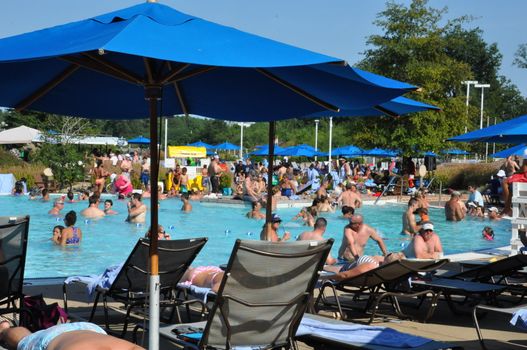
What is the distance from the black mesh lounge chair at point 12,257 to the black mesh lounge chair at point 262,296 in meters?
1.32

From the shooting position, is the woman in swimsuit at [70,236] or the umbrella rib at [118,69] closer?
the umbrella rib at [118,69]

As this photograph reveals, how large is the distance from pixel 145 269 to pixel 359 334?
175cm

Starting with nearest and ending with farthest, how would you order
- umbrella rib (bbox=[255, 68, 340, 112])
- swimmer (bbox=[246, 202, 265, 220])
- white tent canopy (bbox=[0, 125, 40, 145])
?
umbrella rib (bbox=[255, 68, 340, 112])
swimmer (bbox=[246, 202, 265, 220])
white tent canopy (bbox=[0, 125, 40, 145])

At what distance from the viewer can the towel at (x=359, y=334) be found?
15.1 ft

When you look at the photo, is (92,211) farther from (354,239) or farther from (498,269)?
(498,269)

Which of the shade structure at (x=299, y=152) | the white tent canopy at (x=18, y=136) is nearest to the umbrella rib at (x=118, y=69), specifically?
the white tent canopy at (x=18, y=136)

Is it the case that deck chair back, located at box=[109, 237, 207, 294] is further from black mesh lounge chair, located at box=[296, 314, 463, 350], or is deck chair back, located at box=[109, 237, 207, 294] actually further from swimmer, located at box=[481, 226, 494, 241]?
swimmer, located at box=[481, 226, 494, 241]

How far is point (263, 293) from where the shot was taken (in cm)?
429

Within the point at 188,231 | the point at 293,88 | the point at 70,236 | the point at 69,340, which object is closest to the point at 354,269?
the point at 293,88

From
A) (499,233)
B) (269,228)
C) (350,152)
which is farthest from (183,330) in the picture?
(350,152)

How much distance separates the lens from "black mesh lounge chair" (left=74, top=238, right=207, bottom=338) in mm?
5555

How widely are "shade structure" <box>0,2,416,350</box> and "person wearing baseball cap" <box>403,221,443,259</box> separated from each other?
2395mm

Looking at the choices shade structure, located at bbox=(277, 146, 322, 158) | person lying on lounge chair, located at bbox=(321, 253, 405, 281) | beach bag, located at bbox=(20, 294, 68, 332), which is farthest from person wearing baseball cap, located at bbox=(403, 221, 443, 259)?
shade structure, located at bbox=(277, 146, 322, 158)

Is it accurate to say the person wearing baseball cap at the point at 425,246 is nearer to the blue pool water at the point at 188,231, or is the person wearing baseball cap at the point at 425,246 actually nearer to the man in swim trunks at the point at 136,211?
the blue pool water at the point at 188,231
